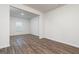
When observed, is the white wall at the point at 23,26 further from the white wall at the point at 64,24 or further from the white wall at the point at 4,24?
the white wall at the point at 4,24

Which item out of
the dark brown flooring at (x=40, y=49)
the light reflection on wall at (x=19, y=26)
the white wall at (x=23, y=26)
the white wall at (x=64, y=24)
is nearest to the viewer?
the dark brown flooring at (x=40, y=49)

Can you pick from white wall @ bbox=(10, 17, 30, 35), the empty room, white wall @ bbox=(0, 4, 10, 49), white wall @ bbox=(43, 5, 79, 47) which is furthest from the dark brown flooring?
white wall @ bbox=(10, 17, 30, 35)

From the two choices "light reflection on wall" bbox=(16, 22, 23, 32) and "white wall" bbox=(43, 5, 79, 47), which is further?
"light reflection on wall" bbox=(16, 22, 23, 32)

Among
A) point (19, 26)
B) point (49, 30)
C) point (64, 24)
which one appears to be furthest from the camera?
point (19, 26)

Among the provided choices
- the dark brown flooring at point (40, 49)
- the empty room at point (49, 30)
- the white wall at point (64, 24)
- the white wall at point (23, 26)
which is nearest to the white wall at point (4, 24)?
the empty room at point (49, 30)

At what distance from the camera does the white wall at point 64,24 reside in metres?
3.64

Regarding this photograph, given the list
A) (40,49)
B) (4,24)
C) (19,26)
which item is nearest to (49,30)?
(40,49)

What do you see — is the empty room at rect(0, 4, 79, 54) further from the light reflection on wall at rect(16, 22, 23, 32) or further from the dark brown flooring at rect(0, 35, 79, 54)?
the light reflection on wall at rect(16, 22, 23, 32)

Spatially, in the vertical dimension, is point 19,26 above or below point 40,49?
above

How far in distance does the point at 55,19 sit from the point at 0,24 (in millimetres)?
3501

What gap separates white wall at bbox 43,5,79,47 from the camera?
3644 mm

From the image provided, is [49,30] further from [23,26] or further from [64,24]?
[23,26]

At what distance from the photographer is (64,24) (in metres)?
4.27
